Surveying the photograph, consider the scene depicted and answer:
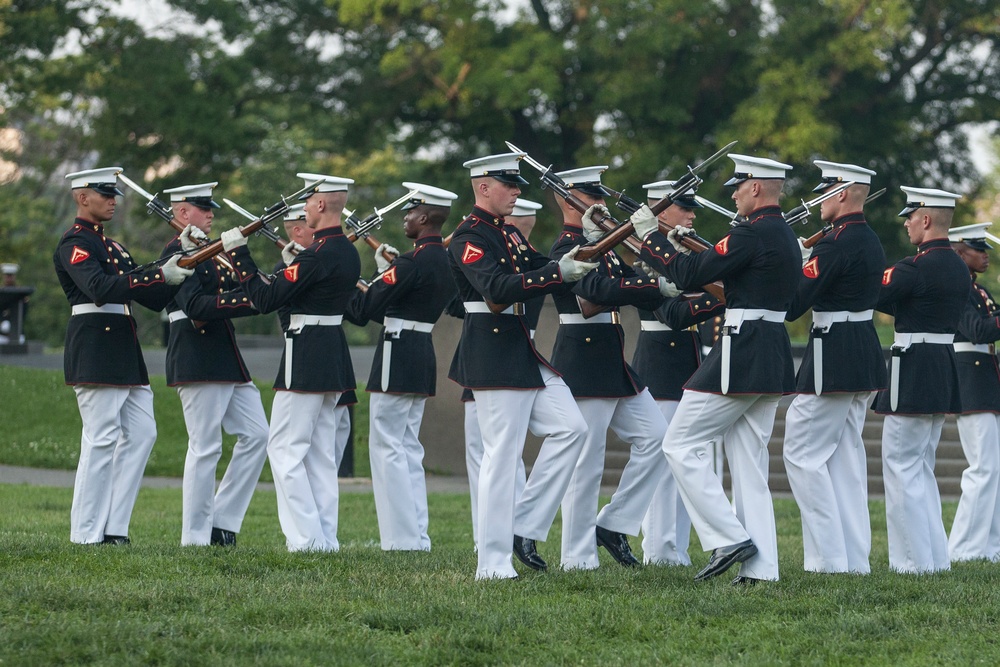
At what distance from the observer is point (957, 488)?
14859mm

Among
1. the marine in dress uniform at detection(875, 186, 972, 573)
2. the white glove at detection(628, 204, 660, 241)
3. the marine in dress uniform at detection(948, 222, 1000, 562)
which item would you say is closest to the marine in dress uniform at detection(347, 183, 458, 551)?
the white glove at detection(628, 204, 660, 241)

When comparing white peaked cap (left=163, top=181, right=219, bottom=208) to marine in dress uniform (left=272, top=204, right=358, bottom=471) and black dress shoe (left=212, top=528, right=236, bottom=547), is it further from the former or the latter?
black dress shoe (left=212, top=528, right=236, bottom=547)

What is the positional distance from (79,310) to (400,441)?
7.30 feet

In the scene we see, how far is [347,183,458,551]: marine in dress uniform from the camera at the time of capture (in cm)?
899

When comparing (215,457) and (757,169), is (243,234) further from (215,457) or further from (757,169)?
(757,169)

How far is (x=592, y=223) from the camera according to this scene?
7941 millimetres

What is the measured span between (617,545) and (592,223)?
1.91 meters

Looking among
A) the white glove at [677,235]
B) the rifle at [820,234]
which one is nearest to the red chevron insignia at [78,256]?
the white glove at [677,235]

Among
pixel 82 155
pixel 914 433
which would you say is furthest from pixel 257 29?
pixel 914 433

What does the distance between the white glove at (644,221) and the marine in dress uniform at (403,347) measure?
194 centimetres

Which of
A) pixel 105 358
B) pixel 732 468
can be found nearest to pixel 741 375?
pixel 732 468

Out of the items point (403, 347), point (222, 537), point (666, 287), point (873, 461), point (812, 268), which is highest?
point (812, 268)

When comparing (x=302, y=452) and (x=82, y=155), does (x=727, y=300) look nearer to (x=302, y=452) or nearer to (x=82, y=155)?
(x=302, y=452)

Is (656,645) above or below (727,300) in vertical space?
below
